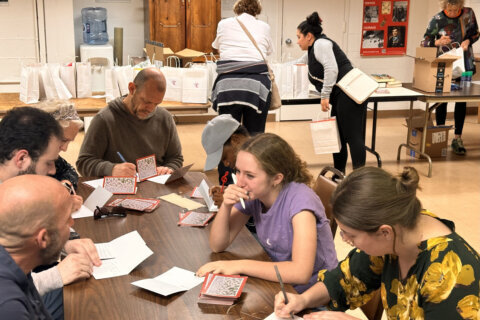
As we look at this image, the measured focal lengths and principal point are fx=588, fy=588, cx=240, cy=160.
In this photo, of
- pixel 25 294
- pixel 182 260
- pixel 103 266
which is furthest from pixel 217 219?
pixel 25 294

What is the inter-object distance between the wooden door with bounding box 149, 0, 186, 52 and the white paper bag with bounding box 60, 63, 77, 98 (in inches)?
85.2

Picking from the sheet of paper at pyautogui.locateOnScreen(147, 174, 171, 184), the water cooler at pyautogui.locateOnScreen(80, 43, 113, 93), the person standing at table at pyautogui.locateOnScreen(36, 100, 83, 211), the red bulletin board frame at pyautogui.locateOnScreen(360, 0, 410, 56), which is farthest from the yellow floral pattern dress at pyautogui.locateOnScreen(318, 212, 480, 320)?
the red bulletin board frame at pyautogui.locateOnScreen(360, 0, 410, 56)

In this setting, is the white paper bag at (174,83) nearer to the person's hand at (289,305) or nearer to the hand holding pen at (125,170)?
the hand holding pen at (125,170)

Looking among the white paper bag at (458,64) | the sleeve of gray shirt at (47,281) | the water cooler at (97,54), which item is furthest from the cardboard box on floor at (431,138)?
the sleeve of gray shirt at (47,281)

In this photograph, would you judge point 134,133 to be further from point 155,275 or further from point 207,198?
point 155,275

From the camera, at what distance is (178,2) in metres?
8.16

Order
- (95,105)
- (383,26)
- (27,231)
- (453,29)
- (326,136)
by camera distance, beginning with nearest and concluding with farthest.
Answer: (27,231)
(326,136)
(95,105)
(453,29)
(383,26)

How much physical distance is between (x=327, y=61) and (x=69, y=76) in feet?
8.93

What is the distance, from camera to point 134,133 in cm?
393

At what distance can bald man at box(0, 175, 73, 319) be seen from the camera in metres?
1.51

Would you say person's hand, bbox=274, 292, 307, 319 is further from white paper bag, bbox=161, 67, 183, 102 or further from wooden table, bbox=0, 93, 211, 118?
white paper bag, bbox=161, 67, 183, 102

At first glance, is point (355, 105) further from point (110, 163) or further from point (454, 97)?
point (110, 163)

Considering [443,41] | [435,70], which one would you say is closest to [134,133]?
[435,70]

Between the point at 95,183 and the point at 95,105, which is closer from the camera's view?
the point at 95,183
